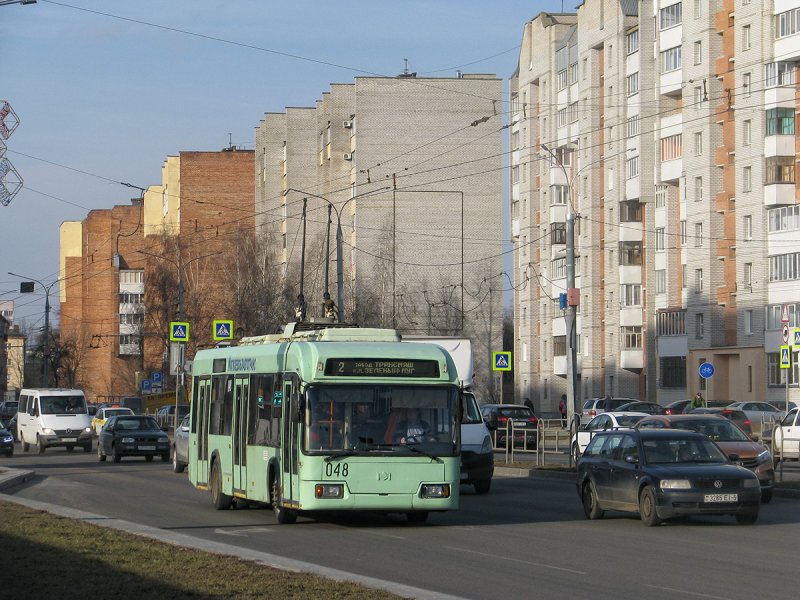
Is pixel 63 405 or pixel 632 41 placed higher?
pixel 632 41

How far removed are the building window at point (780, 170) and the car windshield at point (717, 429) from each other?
44.2 meters

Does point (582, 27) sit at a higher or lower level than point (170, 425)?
higher

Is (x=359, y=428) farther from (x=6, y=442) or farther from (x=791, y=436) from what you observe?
(x=6, y=442)

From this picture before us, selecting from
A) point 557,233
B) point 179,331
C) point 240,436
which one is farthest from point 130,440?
point 557,233

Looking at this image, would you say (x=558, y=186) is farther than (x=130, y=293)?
No

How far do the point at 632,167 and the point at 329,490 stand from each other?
6419 cm

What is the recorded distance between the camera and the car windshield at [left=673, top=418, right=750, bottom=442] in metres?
25.5

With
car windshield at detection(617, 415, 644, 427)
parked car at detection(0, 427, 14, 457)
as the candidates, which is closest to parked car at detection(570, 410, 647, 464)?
car windshield at detection(617, 415, 644, 427)

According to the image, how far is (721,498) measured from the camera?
19.2m

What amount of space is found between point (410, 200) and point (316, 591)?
3380 inches

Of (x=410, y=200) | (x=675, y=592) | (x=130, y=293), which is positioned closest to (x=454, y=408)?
(x=675, y=592)

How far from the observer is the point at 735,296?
7200 centimetres

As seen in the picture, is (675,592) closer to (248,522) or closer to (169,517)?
(248,522)

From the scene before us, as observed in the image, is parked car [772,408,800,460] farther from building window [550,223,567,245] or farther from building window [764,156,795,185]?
building window [550,223,567,245]
